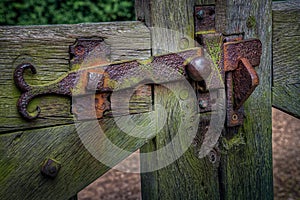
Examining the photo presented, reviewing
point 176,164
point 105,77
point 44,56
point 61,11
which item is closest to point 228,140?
point 176,164

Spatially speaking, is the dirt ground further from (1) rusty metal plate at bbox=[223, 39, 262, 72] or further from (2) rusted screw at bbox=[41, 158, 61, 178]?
(2) rusted screw at bbox=[41, 158, 61, 178]

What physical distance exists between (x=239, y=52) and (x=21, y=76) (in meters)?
0.59

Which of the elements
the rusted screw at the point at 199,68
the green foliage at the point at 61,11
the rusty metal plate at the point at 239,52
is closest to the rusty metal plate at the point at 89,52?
the rusted screw at the point at 199,68

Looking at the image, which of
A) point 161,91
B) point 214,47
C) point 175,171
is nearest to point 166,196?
point 175,171

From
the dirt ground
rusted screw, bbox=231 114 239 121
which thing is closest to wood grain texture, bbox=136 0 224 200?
rusted screw, bbox=231 114 239 121

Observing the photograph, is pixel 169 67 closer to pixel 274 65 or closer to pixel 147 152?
pixel 147 152

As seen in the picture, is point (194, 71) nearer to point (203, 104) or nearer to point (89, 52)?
point (203, 104)

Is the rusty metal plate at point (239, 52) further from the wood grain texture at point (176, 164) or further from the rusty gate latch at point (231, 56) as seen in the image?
the wood grain texture at point (176, 164)

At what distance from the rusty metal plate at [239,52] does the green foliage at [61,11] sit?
123 inches

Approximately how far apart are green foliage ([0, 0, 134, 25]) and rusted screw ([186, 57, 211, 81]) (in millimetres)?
3157

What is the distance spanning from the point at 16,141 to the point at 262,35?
2.43 ft

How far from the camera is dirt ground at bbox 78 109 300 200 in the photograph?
421 cm

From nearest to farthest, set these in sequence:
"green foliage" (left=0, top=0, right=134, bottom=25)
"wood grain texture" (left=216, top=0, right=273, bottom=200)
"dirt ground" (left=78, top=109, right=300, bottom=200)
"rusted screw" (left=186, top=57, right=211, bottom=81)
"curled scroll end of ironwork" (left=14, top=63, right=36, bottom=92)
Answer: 1. "curled scroll end of ironwork" (left=14, top=63, right=36, bottom=92)
2. "rusted screw" (left=186, top=57, right=211, bottom=81)
3. "wood grain texture" (left=216, top=0, right=273, bottom=200)
4. "green foliage" (left=0, top=0, right=134, bottom=25)
5. "dirt ground" (left=78, top=109, right=300, bottom=200)

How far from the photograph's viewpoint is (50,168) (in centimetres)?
104
